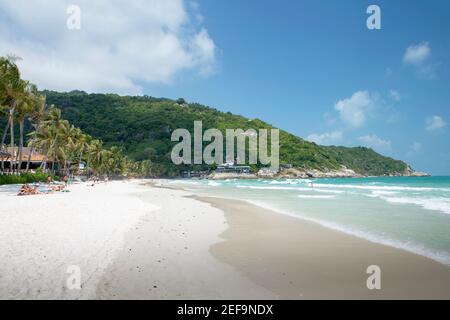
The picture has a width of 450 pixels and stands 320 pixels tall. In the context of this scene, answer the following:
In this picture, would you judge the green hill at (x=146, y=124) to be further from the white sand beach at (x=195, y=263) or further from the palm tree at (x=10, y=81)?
the white sand beach at (x=195, y=263)

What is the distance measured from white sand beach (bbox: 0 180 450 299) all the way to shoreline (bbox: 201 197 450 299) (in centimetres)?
2

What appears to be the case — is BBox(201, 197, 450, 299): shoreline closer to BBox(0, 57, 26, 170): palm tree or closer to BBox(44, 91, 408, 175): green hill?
BBox(0, 57, 26, 170): palm tree

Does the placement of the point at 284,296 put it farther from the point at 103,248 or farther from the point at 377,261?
the point at 103,248

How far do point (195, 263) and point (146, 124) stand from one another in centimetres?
15736

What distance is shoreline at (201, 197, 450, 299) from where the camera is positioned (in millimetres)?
5973

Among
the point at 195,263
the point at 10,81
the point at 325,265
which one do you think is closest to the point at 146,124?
the point at 10,81

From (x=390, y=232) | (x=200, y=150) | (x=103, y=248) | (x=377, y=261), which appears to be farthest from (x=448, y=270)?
(x=200, y=150)

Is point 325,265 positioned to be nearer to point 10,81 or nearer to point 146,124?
point 10,81

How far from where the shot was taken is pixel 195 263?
25.0ft

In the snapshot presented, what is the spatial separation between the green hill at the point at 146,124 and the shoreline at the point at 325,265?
136 m

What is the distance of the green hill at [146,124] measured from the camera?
144000 mm

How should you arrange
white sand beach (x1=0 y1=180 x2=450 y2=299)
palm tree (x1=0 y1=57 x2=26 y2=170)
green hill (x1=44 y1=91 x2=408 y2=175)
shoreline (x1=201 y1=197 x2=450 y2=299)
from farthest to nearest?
green hill (x1=44 y1=91 x2=408 y2=175)
palm tree (x1=0 y1=57 x2=26 y2=170)
shoreline (x1=201 y1=197 x2=450 y2=299)
white sand beach (x1=0 y1=180 x2=450 y2=299)

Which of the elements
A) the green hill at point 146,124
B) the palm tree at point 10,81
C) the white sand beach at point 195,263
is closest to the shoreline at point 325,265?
the white sand beach at point 195,263

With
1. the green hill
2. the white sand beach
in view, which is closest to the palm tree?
the white sand beach
